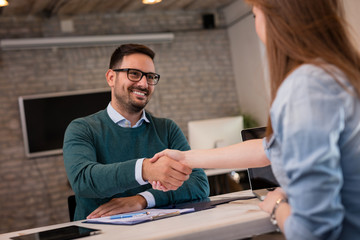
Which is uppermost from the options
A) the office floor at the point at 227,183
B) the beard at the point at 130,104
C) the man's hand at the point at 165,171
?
the beard at the point at 130,104

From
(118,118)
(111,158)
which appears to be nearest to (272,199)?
(111,158)

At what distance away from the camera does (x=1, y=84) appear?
251 inches

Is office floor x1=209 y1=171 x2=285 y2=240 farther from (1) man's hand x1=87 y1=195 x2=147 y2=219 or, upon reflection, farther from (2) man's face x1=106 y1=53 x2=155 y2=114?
(1) man's hand x1=87 y1=195 x2=147 y2=219

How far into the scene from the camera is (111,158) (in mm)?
2328

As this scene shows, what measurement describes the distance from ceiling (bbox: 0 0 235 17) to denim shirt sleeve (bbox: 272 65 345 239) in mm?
5756

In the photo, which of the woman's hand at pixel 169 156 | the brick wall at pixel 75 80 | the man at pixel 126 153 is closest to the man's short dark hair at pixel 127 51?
the man at pixel 126 153

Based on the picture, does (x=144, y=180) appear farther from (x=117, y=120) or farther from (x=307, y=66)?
(x=307, y=66)

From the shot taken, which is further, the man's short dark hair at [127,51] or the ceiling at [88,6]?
the ceiling at [88,6]

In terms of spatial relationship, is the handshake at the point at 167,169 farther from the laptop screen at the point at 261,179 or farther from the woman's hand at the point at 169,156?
the laptop screen at the point at 261,179

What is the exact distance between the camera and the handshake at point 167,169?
1.89m

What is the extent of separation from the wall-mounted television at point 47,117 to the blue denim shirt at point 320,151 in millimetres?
5760

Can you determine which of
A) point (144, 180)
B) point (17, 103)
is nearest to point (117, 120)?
point (144, 180)

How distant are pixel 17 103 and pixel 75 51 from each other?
1142 millimetres

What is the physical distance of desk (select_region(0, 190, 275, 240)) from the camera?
1268 millimetres
